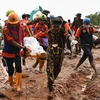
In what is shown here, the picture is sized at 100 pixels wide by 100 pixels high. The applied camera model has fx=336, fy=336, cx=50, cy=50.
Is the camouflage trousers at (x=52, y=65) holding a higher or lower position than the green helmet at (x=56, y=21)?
lower

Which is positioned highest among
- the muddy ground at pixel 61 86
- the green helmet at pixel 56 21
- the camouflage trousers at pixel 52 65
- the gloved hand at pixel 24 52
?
the green helmet at pixel 56 21

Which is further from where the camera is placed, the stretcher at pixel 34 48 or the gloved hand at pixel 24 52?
the stretcher at pixel 34 48

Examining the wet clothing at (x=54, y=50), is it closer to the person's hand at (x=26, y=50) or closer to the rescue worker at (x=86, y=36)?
the person's hand at (x=26, y=50)

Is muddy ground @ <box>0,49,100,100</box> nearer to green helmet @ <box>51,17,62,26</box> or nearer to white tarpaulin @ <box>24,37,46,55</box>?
white tarpaulin @ <box>24,37,46,55</box>

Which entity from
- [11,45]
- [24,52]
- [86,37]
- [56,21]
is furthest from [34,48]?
[86,37]

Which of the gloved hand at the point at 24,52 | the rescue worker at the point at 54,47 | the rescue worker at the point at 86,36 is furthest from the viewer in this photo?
the rescue worker at the point at 86,36

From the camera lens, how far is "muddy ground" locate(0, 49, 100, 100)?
7770 millimetres

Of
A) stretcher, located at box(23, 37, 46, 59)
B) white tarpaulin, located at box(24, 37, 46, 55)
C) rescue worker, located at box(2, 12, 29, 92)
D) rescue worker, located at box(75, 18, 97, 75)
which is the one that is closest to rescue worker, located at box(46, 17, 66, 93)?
rescue worker, located at box(2, 12, 29, 92)

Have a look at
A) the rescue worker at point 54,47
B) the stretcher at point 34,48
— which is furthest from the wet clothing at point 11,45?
the rescue worker at point 54,47

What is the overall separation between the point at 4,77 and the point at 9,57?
1.81 metres

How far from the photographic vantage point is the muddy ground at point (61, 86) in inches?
306

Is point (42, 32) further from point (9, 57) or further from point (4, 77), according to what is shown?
point (9, 57)

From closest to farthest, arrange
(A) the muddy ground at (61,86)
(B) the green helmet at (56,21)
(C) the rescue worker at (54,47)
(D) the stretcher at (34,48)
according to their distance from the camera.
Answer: (B) the green helmet at (56,21) < (C) the rescue worker at (54,47) < (A) the muddy ground at (61,86) < (D) the stretcher at (34,48)

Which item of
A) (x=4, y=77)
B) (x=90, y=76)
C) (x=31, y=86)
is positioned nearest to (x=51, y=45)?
(x=31, y=86)
